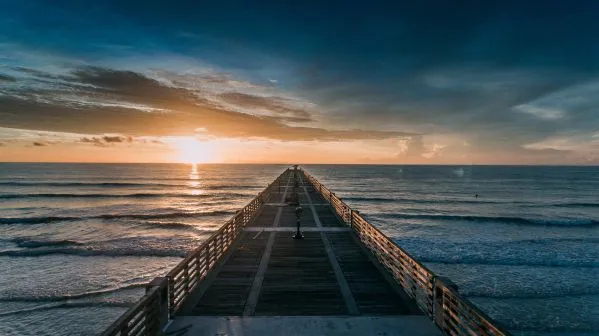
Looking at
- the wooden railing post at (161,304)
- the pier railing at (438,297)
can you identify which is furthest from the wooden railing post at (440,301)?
the wooden railing post at (161,304)

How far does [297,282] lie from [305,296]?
1225 mm

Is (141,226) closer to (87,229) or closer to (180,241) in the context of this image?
(87,229)

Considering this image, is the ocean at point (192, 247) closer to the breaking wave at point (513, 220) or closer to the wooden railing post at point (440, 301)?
the breaking wave at point (513, 220)

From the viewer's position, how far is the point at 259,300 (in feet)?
31.5

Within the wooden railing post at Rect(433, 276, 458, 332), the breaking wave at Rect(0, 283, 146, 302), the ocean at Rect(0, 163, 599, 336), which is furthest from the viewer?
the breaking wave at Rect(0, 283, 146, 302)

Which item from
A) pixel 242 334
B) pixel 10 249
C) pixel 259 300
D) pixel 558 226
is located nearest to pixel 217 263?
pixel 259 300

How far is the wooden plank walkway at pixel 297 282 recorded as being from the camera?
29.5 feet

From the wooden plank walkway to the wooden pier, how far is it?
0.03m

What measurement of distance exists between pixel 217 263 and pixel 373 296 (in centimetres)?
592

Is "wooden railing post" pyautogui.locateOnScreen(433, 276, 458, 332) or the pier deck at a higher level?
"wooden railing post" pyautogui.locateOnScreen(433, 276, 458, 332)

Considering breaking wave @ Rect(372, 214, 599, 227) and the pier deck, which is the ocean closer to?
breaking wave @ Rect(372, 214, 599, 227)

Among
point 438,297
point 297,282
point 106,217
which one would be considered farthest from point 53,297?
point 106,217

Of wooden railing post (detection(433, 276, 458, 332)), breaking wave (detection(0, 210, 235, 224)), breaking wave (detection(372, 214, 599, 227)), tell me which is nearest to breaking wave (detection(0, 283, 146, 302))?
wooden railing post (detection(433, 276, 458, 332))

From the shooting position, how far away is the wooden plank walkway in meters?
9.00
